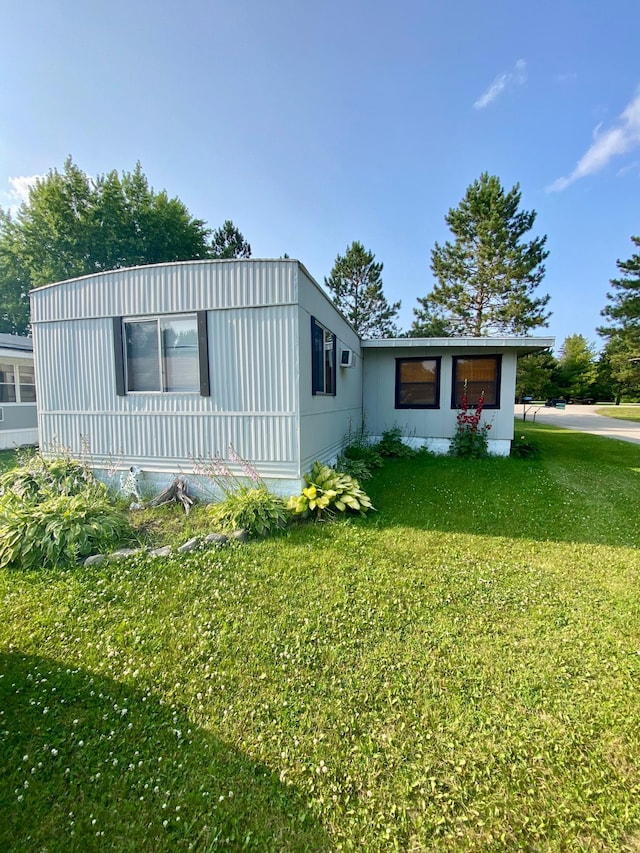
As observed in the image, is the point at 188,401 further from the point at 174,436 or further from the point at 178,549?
Answer: the point at 178,549

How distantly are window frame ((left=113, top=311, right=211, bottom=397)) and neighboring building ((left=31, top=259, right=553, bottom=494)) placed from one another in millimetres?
15

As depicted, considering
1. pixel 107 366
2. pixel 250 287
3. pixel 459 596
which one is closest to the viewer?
pixel 459 596

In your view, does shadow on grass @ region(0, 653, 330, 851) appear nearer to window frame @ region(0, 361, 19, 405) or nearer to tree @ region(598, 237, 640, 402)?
window frame @ region(0, 361, 19, 405)

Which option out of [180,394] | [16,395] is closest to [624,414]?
[180,394]

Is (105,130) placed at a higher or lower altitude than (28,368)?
higher

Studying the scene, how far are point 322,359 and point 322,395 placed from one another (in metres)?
0.58

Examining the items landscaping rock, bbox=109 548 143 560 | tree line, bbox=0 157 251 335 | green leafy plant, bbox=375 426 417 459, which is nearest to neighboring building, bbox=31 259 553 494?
landscaping rock, bbox=109 548 143 560

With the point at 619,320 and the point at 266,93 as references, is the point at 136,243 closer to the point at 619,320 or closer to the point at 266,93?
the point at 266,93

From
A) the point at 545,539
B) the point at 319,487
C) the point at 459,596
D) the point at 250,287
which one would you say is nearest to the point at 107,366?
the point at 250,287

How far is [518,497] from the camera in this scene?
5.63m

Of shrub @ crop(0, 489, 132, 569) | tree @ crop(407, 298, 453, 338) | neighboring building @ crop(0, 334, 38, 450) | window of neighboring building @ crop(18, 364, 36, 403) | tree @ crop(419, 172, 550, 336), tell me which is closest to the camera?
shrub @ crop(0, 489, 132, 569)

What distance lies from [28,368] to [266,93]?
981 centimetres

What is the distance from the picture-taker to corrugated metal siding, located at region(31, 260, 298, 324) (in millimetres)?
4660

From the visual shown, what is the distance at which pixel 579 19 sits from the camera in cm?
627
